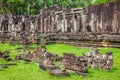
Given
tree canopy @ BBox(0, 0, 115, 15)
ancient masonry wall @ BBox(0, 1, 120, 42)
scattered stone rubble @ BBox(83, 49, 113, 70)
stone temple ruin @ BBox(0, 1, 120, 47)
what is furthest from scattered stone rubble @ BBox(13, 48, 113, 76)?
tree canopy @ BBox(0, 0, 115, 15)

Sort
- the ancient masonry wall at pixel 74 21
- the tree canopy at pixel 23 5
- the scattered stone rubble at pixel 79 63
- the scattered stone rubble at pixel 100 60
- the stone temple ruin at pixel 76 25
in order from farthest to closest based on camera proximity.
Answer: the tree canopy at pixel 23 5, the ancient masonry wall at pixel 74 21, the stone temple ruin at pixel 76 25, the scattered stone rubble at pixel 100 60, the scattered stone rubble at pixel 79 63

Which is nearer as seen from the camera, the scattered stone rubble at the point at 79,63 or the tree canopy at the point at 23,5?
the scattered stone rubble at the point at 79,63

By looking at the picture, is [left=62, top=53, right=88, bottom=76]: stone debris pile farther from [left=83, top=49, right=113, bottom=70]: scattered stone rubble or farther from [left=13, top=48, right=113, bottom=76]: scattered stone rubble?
[left=83, top=49, right=113, bottom=70]: scattered stone rubble

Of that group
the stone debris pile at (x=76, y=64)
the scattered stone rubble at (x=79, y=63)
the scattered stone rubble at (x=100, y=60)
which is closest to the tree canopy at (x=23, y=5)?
the scattered stone rubble at (x=100, y=60)

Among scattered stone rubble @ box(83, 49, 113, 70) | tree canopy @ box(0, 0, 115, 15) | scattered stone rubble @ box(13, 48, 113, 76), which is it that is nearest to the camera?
scattered stone rubble @ box(13, 48, 113, 76)

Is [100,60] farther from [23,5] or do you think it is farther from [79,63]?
[23,5]

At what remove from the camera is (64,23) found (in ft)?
104

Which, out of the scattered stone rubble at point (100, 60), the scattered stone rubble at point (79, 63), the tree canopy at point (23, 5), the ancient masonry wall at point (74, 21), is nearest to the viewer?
the scattered stone rubble at point (79, 63)

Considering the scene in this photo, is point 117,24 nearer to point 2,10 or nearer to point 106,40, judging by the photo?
point 106,40

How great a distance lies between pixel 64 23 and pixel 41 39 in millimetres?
3521

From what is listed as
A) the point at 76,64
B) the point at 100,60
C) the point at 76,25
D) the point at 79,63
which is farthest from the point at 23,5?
the point at 79,63

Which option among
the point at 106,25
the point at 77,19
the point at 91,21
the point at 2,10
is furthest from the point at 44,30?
the point at 2,10

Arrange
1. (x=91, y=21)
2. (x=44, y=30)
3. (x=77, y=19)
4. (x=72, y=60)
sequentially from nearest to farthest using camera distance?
(x=72, y=60) < (x=91, y=21) < (x=77, y=19) < (x=44, y=30)

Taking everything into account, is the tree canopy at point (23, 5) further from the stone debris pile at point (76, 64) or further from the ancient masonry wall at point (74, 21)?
the stone debris pile at point (76, 64)
